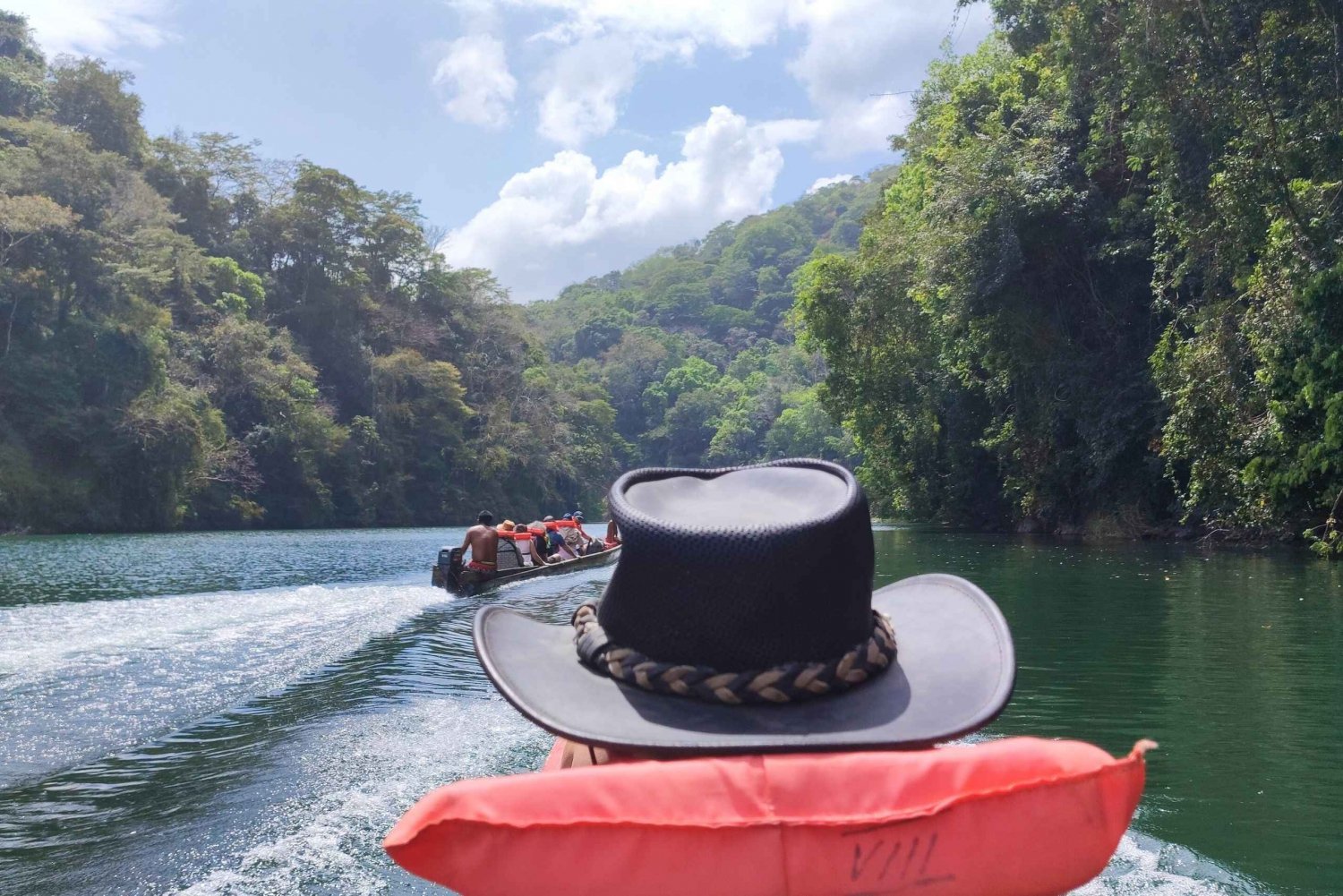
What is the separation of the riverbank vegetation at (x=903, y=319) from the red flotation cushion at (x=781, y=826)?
15.3 meters

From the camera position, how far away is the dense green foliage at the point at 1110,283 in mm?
15648

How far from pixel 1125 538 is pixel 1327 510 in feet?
28.1

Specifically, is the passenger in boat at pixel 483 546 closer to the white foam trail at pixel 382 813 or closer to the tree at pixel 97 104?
the white foam trail at pixel 382 813

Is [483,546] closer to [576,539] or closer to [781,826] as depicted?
[576,539]

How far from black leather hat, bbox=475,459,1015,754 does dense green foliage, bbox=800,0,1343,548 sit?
594 inches

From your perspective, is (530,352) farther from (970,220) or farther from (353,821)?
(353,821)

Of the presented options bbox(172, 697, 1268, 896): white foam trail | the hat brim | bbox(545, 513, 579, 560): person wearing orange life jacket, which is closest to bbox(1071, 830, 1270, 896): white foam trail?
bbox(172, 697, 1268, 896): white foam trail

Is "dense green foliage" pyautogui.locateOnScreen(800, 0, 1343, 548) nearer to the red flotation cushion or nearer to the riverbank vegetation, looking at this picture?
the riverbank vegetation

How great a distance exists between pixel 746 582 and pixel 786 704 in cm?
16

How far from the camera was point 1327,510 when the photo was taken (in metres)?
18.0

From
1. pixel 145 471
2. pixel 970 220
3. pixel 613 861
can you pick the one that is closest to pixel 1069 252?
pixel 970 220

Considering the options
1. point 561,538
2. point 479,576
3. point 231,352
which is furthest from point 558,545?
point 231,352

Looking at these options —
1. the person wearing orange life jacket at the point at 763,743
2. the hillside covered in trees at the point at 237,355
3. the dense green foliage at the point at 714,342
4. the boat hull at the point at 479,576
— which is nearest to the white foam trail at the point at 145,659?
the boat hull at the point at 479,576

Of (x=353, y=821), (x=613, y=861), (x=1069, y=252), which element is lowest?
(x=353, y=821)
